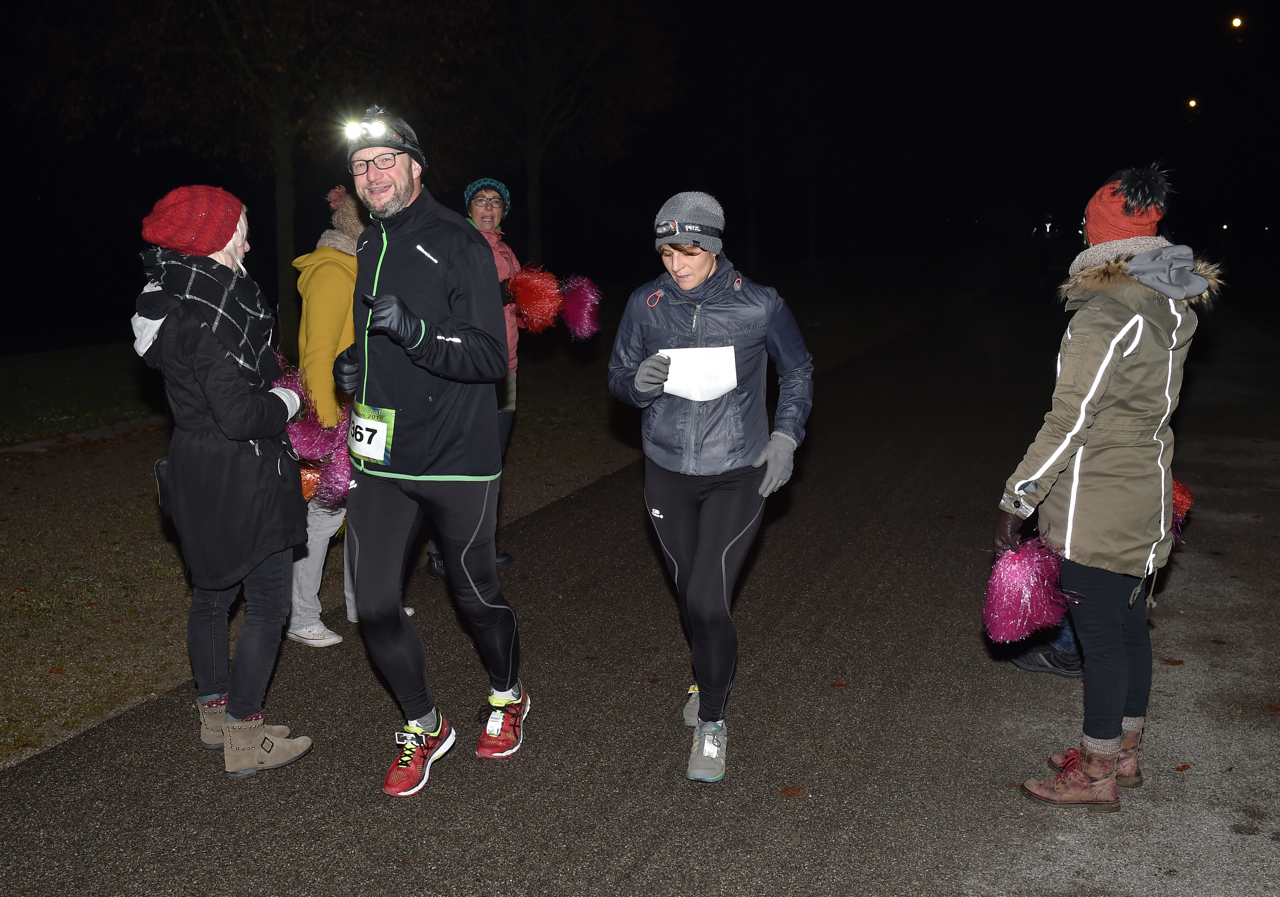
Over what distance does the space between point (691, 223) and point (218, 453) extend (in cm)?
188

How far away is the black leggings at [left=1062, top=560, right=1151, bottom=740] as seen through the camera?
152 inches

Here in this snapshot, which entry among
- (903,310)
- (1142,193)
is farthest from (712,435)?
(903,310)

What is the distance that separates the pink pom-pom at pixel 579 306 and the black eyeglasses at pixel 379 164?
287 cm

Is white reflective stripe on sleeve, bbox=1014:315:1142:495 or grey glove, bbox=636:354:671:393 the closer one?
white reflective stripe on sleeve, bbox=1014:315:1142:495

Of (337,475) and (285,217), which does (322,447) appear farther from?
(285,217)

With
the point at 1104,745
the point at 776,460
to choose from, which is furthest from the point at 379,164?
the point at 1104,745

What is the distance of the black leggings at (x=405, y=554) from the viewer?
388 centimetres

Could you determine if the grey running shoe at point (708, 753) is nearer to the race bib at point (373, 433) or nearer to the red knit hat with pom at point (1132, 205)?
the race bib at point (373, 433)

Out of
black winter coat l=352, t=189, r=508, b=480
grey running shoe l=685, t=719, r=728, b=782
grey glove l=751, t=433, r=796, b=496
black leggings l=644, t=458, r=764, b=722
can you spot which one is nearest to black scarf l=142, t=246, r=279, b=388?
black winter coat l=352, t=189, r=508, b=480

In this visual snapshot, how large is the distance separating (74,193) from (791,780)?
35.8 metres

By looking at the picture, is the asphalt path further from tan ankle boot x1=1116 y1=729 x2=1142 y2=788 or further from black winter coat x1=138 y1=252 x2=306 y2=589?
black winter coat x1=138 y1=252 x2=306 y2=589

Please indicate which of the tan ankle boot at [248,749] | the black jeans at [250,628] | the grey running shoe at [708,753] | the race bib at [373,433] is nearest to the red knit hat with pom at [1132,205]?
the grey running shoe at [708,753]

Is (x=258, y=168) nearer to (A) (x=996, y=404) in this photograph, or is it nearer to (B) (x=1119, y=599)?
(A) (x=996, y=404)

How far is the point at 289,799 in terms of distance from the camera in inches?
157
